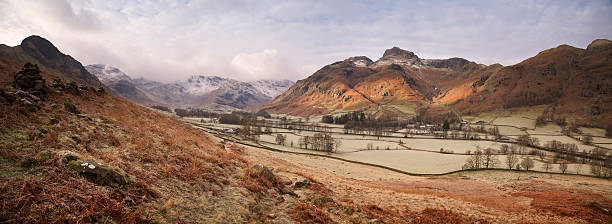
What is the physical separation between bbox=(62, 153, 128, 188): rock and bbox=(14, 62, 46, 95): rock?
14838mm

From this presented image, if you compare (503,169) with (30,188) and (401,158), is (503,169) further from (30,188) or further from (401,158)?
(30,188)

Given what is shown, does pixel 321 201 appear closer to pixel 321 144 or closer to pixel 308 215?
pixel 308 215

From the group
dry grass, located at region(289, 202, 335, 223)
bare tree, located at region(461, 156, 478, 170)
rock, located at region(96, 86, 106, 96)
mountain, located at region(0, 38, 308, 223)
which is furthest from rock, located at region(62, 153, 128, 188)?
bare tree, located at region(461, 156, 478, 170)

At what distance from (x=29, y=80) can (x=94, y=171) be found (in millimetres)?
18464

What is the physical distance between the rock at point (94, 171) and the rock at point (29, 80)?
1484 cm

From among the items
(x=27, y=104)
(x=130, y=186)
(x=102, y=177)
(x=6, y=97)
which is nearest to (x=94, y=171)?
(x=102, y=177)

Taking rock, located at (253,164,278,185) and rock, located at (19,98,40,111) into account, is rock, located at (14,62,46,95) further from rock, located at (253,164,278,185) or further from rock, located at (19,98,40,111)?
rock, located at (253,164,278,185)

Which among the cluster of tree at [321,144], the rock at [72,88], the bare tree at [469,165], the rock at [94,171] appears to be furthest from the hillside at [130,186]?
the cluster of tree at [321,144]

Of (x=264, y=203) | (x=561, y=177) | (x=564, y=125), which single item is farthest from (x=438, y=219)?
(x=564, y=125)

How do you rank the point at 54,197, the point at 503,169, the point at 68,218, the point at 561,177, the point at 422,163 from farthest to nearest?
1. the point at 422,163
2. the point at 503,169
3. the point at 561,177
4. the point at 54,197
5. the point at 68,218

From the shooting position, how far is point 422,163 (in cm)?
6769

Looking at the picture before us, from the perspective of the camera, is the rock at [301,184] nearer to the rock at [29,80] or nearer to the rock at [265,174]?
the rock at [265,174]

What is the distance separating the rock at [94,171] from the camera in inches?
348

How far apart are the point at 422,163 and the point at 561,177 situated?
30931 mm
